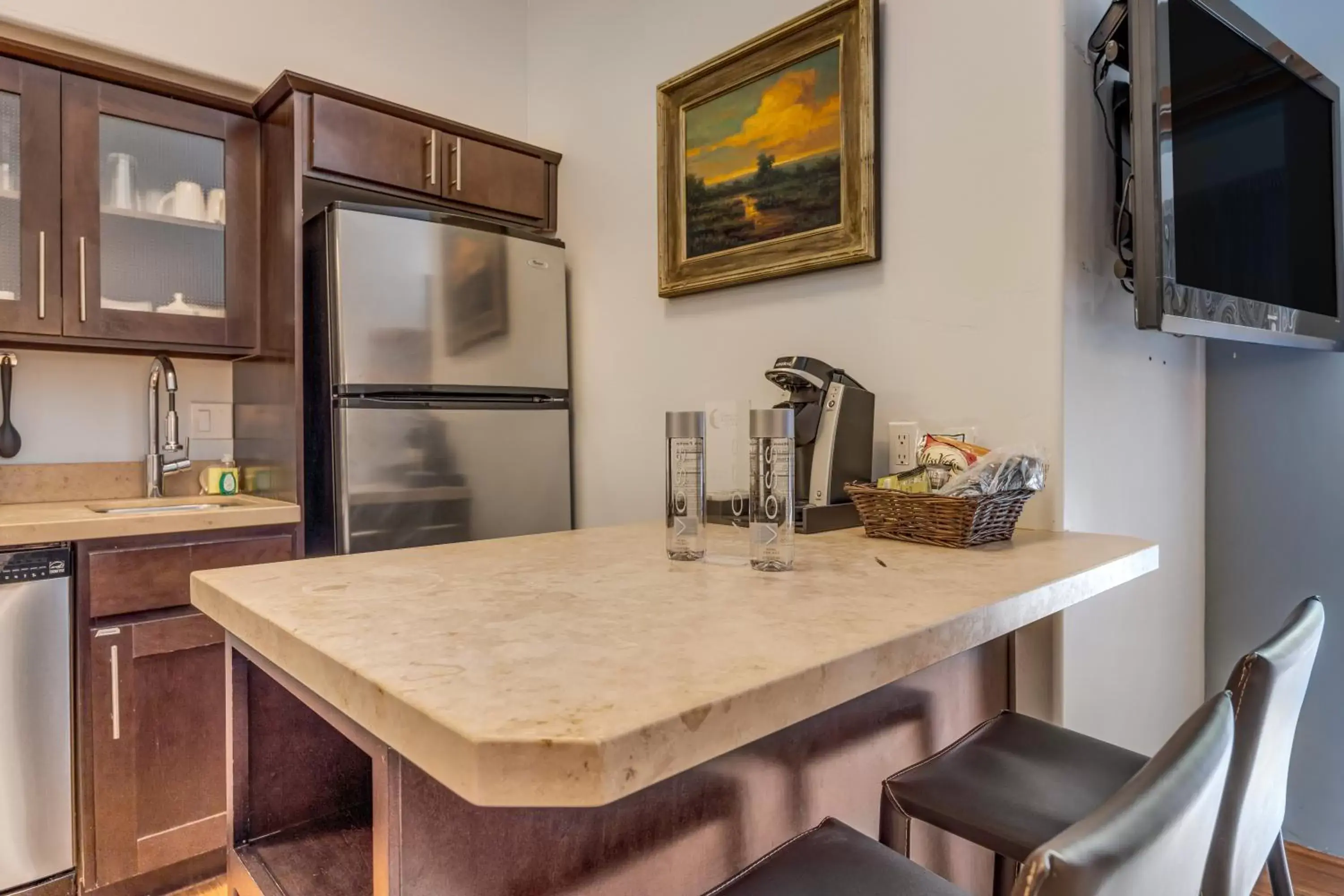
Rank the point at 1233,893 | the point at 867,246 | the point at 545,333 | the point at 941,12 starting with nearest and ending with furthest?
the point at 1233,893, the point at 941,12, the point at 867,246, the point at 545,333

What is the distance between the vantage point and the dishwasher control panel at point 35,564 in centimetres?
156

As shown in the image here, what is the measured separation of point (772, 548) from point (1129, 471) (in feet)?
3.52

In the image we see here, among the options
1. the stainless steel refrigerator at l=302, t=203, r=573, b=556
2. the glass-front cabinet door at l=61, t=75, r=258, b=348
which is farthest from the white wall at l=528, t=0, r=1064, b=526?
the glass-front cabinet door at l=61, t=75, r=258, b=348

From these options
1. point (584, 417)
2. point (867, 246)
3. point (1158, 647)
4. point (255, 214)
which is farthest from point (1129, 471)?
point (255, 214)

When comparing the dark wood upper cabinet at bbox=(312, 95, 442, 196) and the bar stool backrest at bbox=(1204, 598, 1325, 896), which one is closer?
the bar stool backrest at bbox=(1204, 598, 1325, 896)

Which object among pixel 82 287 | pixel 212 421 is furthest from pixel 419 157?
pixel 212 421

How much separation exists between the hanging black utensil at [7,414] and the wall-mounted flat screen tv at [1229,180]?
2.72 meters

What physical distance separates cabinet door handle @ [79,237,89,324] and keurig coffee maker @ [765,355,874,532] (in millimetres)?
1784

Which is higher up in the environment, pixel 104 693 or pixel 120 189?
pixel 120 189

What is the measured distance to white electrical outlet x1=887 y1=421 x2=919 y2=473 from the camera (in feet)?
5.27

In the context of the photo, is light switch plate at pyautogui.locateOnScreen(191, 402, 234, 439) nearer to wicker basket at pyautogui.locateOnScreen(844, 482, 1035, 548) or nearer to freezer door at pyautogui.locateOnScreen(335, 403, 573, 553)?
freezer door at pyautogui.locateOnScreen(335, 403, 573, 553)

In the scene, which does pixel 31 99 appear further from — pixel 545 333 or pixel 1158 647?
pixel 1158 647

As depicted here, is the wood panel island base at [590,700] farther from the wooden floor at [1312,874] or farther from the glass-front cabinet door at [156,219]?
the glass-front cabinet door at [156,219]

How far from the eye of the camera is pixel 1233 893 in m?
0.83
